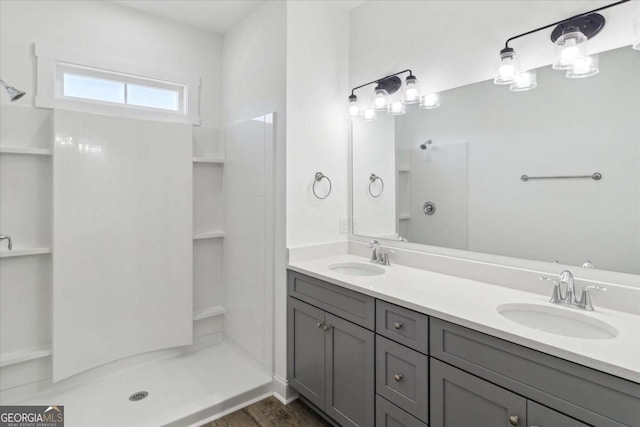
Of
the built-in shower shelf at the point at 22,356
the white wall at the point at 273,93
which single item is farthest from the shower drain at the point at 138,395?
the white wall at the point at 273,93

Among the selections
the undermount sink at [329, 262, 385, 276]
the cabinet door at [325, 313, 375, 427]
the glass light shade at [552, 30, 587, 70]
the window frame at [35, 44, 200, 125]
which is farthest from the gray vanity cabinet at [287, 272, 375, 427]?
the window frame at [35, 44, 200, 125]

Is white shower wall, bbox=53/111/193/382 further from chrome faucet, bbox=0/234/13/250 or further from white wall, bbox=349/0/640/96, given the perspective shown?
white wall, bbox=349/0/640/96

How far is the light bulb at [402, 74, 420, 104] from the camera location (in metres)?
2.12

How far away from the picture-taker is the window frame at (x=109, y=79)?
228cm

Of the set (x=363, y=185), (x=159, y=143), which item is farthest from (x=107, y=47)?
(x=363, y=185)

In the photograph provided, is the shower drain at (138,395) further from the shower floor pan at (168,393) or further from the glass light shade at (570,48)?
the glass light shade at (570,48)

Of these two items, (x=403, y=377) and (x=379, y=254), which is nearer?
(x=403, y=377)

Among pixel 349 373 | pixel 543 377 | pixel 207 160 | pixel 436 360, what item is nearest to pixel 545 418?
pixel 543 377

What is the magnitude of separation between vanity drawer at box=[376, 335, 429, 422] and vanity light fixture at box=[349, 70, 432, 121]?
4.75 ft

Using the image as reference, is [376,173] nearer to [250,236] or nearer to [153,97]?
[250,236]

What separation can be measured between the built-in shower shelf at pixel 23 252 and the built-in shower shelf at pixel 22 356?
0.65 m

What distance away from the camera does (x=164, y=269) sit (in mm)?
2662

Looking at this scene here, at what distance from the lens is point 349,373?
1.83 m
